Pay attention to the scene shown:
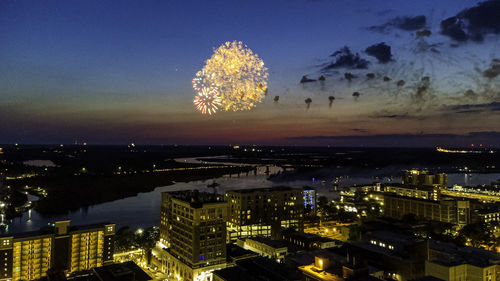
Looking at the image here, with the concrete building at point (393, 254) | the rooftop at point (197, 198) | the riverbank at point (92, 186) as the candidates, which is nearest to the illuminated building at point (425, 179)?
the concrete building at point (393, 254)

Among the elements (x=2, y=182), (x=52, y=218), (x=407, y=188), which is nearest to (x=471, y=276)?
(x=407, y=188)

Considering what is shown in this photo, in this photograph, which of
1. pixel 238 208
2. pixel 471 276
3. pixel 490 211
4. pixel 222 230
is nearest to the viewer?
pixel 471 276

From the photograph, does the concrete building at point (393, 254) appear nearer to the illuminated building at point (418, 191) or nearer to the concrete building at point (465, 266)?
the concrete building at point (465, 266)

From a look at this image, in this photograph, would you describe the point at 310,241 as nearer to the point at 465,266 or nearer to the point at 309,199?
the point at 465,266

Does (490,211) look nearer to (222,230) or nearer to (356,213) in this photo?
(356,213)

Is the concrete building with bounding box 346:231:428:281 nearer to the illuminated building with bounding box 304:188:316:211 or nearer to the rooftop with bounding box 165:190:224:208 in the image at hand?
the rooftop with bounding box 165:190:224:208

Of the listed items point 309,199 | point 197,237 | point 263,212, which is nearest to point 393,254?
point 197,237
